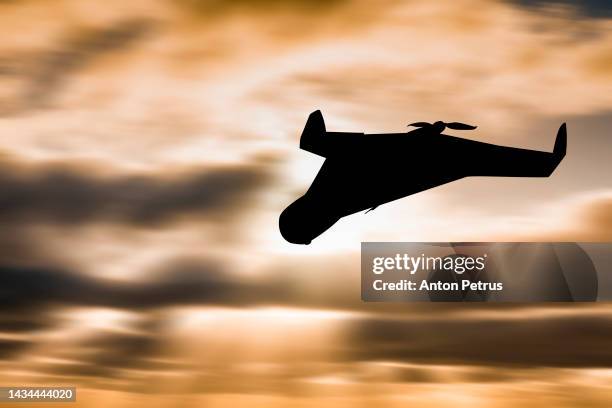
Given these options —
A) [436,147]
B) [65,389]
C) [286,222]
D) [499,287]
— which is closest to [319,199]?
[286,222]

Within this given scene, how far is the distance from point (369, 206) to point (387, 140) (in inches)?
160

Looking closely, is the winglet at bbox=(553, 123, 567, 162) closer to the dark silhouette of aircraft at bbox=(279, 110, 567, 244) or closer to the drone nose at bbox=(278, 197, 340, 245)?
the dark silhouette of aircraft at bbox=(279, 110, 567, 244)

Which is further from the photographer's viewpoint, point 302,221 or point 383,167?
point 302,221

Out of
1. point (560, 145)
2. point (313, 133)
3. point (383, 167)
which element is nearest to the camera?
point (313, 133)

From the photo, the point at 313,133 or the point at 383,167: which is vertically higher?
the point at 313,133

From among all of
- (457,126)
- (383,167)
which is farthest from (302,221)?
(457,126)

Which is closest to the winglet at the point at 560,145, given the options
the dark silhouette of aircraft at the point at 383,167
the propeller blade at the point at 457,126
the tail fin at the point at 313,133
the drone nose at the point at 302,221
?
the dark silhouette of aircraft at the point at 383,167

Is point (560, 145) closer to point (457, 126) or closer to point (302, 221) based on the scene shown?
point (457, 126)

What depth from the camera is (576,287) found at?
227ft

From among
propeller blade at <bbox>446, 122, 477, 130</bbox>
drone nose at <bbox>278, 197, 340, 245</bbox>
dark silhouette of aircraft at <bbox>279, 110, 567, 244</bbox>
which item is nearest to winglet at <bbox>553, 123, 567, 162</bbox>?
dark silhouette of aircraft at <bbox>279, 110, 567, 244</bbox>

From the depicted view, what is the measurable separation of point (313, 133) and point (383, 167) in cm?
461

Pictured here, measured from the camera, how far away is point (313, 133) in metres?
61.9

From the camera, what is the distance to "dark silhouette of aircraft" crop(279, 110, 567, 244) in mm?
63625

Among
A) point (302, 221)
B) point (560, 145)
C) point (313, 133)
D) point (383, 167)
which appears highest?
point (560, 145)
